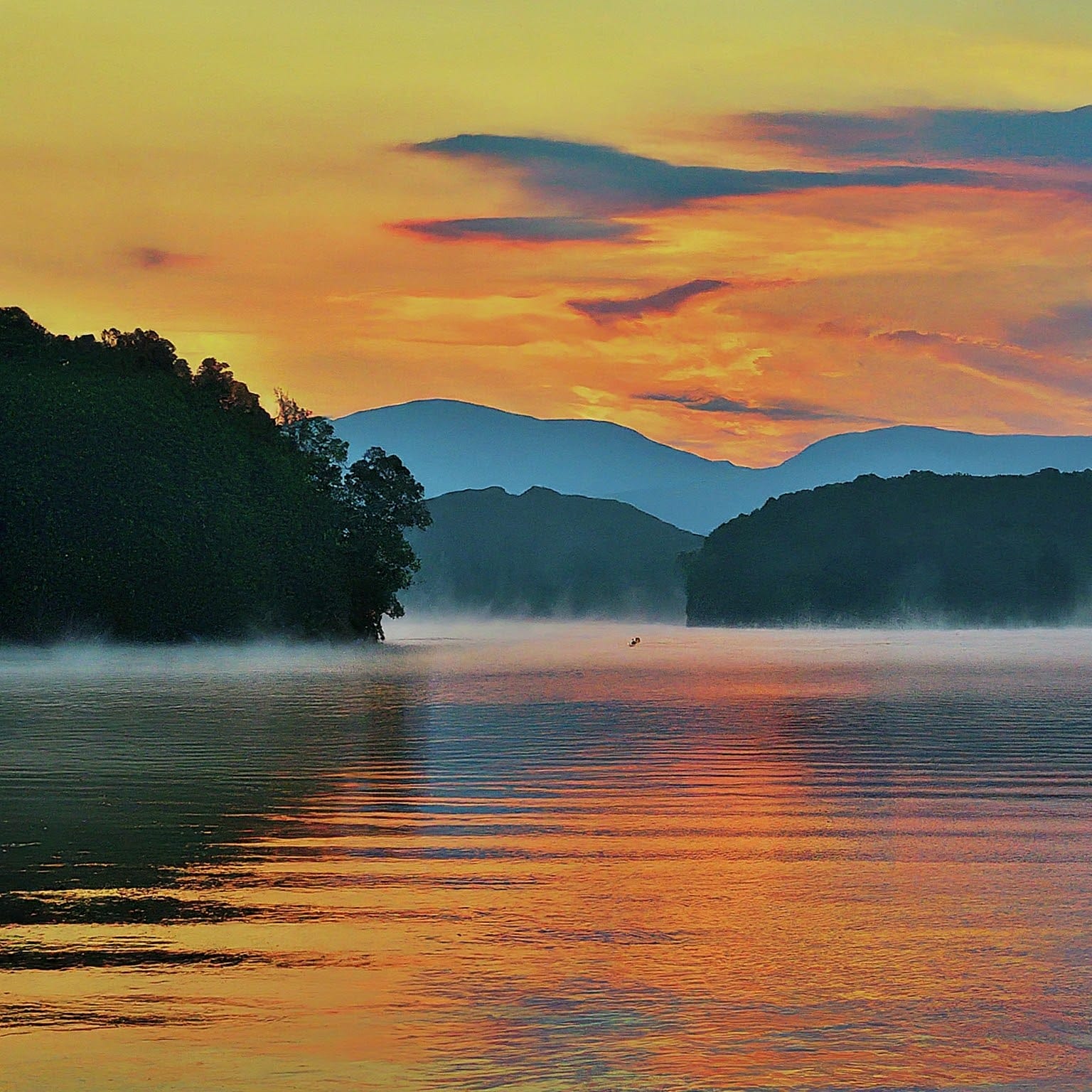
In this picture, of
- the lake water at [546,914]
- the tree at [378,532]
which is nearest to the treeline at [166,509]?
the tree at [378,532]

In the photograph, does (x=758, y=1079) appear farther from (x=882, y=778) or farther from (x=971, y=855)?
(x=882, y=778)

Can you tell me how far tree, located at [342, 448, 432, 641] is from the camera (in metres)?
135

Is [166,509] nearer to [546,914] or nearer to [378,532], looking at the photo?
[378,532]

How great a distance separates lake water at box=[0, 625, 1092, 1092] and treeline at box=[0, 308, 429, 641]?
70.1 meters

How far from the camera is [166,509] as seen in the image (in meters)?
108

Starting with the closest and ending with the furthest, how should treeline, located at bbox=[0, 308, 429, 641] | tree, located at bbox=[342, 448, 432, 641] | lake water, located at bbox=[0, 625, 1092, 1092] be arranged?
lake water, located at bbox=[0, 625, 1092, 1092] < treeline, located at bbox=[0, 308, 429, 641] < tree, located at bbox=[342, 448, 432, 641]

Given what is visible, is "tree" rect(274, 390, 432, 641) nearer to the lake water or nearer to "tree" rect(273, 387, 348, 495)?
"tree" rect(273, 387, 348, 495)

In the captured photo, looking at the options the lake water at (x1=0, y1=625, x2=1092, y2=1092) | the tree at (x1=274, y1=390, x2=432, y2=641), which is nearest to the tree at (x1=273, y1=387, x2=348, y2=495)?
the tree at (x1=274, y1=390, x2=432, y2=641)

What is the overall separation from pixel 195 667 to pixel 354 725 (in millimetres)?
42185

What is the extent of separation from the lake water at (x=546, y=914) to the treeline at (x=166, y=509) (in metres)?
70.1

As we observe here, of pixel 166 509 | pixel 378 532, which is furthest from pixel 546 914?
pixel 378 532

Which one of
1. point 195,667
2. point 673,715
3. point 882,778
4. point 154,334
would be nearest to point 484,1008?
point 882,778

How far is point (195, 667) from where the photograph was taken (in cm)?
7900

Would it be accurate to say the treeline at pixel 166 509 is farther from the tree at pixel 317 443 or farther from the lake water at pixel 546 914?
the lake water at pixel 546 914
